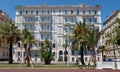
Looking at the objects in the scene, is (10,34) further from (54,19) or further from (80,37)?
(54,19)

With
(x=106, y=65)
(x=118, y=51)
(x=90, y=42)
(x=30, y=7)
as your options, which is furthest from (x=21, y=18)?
(x=106, y=65)

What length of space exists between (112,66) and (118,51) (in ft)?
156

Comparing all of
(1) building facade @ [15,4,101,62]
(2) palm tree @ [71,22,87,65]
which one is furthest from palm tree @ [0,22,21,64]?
(1) building facade @ [15,4,101,62]

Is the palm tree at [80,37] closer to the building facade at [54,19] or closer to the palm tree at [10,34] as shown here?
the palm tree at [10,34]

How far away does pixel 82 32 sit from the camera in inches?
2557

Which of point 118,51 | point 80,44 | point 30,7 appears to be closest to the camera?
point 80,44

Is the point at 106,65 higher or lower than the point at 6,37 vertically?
lower

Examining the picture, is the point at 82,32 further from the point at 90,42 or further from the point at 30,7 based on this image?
the point at 30,7

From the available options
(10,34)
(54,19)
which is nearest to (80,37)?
(10,34)

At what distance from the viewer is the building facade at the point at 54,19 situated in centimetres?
10256

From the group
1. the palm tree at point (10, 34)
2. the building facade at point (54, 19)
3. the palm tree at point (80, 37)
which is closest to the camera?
the palm tree at point (80, 37)

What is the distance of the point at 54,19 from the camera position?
10344 centimetres

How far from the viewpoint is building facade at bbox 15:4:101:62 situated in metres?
A: 103

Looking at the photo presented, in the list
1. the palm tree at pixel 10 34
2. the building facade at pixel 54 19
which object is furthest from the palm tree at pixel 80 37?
the building facade at pixel 54 19
